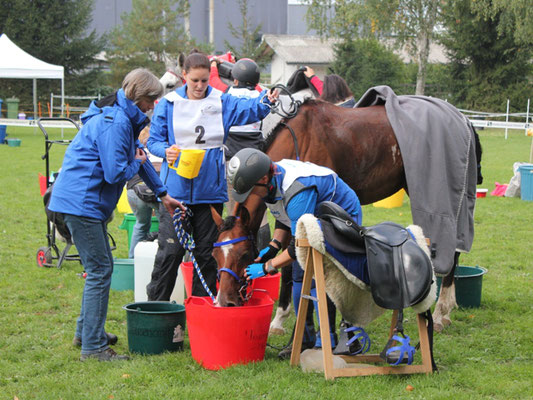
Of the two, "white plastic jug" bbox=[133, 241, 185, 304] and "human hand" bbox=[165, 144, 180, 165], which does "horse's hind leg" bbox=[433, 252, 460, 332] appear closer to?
"white plastic jug" bbox=[133, 241, 185, 304]

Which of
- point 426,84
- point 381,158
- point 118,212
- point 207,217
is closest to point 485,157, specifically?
point 118,212

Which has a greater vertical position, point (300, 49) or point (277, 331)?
point (300, 49)

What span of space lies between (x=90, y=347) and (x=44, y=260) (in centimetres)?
336

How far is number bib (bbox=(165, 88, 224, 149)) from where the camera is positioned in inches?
207

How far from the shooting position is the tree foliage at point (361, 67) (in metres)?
38.5

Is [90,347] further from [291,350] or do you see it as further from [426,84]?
[426,84]

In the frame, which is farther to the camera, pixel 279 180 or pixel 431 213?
pixel 431 213

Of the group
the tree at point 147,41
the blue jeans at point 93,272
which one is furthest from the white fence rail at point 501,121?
the blue jeans at point 93,272

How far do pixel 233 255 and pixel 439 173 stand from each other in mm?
2298

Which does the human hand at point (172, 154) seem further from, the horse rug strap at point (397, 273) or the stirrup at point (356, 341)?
the stirrup at point (356, 341)

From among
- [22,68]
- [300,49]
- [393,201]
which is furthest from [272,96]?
[300,49]

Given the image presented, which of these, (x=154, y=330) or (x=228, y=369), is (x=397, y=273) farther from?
(x=154, y=330)

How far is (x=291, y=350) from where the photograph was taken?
16.1 feet

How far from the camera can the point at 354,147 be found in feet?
19.3
